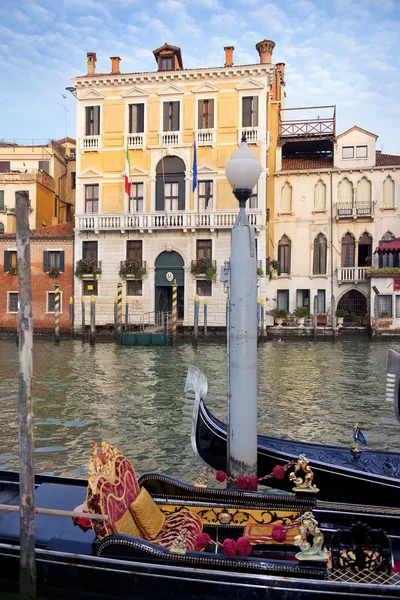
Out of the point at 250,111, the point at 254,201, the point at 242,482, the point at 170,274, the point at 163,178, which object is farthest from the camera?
the point at 163,178

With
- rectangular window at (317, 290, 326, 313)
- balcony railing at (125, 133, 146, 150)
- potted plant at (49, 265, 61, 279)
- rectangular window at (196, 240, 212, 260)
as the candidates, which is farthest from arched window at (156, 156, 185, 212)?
rectangular window at (317, 290, 326, 313)

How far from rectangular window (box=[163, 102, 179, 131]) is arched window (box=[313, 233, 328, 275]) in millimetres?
6777

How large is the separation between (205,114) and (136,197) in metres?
3.76

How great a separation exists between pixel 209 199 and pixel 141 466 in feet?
52.4

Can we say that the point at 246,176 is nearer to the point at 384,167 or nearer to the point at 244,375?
the point at 244,375

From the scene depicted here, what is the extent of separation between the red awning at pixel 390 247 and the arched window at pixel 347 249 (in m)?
1.35

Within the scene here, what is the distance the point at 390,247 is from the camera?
2069cm

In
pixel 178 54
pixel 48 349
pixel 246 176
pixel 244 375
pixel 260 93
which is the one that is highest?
pixel 178 54

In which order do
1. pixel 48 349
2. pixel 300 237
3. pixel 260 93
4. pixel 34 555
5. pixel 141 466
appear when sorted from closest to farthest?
1. pixel 34 555
2. pixel 141 466
3. pixel 48 349
4. pixel 260 93
5. pixel 300 237

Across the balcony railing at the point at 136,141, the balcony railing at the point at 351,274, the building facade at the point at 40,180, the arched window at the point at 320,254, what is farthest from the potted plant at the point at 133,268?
the balcony railing at the point at 351,274

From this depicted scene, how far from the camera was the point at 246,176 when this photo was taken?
3934 millimetres

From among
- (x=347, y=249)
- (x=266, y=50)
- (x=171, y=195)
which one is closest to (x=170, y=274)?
(x=171, y=195)

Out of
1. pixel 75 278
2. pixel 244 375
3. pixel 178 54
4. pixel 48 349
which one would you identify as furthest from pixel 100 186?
pixel 244 375

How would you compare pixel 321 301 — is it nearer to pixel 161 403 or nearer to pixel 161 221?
pixel 161 221
